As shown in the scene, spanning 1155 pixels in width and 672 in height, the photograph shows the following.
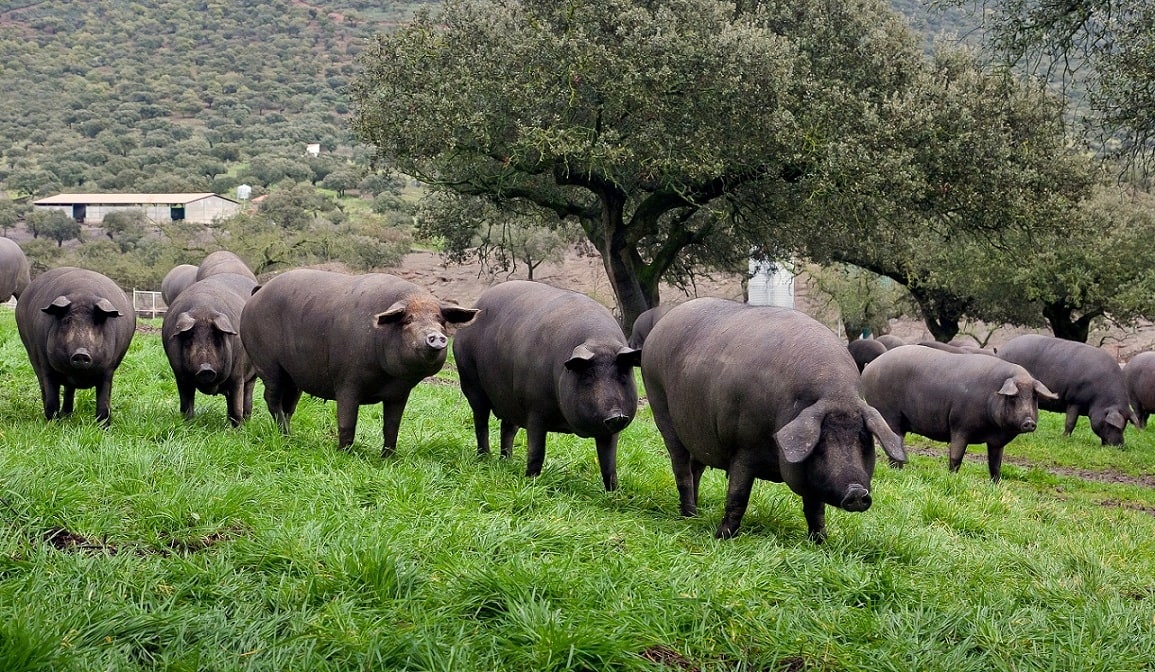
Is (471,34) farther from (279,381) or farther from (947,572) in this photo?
(947,572)

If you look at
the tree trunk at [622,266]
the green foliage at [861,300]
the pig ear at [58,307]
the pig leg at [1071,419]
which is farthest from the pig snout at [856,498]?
the green foliage at [861,300]

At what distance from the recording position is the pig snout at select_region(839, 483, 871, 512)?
6184 mm

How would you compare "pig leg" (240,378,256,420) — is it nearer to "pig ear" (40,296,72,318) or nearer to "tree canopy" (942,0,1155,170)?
"pig ear" (40,296,72,318)

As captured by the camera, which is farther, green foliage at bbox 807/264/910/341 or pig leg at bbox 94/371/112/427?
green foliage at bbox 807/264/910/341

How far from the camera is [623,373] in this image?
807 centimetres

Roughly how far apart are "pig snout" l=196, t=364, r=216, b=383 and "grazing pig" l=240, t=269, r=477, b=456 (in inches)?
14.3

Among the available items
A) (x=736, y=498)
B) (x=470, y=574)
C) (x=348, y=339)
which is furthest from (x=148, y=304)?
(x=470, y=574)

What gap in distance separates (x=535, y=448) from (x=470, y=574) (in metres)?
3.58

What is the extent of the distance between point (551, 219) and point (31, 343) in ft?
67.8

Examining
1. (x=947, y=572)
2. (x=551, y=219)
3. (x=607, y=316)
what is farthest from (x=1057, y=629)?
(x=551, y=219)

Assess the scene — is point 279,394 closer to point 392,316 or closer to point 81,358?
point 81,358

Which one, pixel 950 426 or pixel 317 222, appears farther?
pixel 317 222

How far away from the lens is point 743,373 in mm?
6781

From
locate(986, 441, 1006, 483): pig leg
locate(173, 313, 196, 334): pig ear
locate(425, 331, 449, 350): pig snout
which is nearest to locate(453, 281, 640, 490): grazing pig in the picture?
locate(425, 331, 449, 350): pig snout
